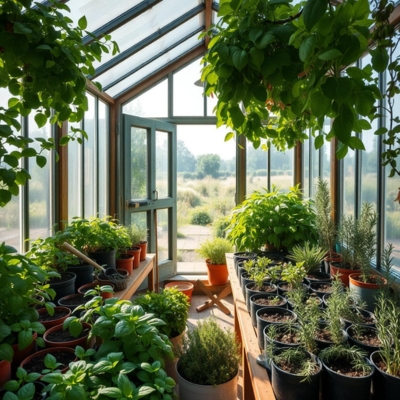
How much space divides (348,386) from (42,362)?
3.43 feet

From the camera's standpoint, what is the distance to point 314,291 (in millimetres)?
1734

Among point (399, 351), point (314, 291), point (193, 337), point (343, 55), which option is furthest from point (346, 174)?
point (343, 55)

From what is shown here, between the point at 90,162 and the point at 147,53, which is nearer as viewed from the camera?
the point at 90,162

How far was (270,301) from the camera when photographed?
1.64 meters

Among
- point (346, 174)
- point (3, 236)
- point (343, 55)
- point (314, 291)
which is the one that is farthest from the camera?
point (346, 174)

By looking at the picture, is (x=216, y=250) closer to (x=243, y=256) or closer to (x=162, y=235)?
(x=162, y=235)

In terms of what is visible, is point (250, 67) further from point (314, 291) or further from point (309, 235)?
point (309, 235)

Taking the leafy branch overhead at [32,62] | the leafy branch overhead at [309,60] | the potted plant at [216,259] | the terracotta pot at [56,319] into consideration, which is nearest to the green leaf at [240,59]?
the leafy branch overhead at [309,60]

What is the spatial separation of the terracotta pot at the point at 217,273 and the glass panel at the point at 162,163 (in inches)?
43.2

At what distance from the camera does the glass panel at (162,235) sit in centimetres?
436

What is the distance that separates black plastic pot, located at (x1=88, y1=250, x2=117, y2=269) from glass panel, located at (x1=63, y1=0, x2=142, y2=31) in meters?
1.66

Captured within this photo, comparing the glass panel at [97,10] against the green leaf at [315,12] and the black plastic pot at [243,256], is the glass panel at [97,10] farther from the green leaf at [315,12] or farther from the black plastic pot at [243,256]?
the green leaf at [315,12]

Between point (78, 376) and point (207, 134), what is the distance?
3.82 meters

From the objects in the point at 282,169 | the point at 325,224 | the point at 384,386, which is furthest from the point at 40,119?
the point at 282,169
